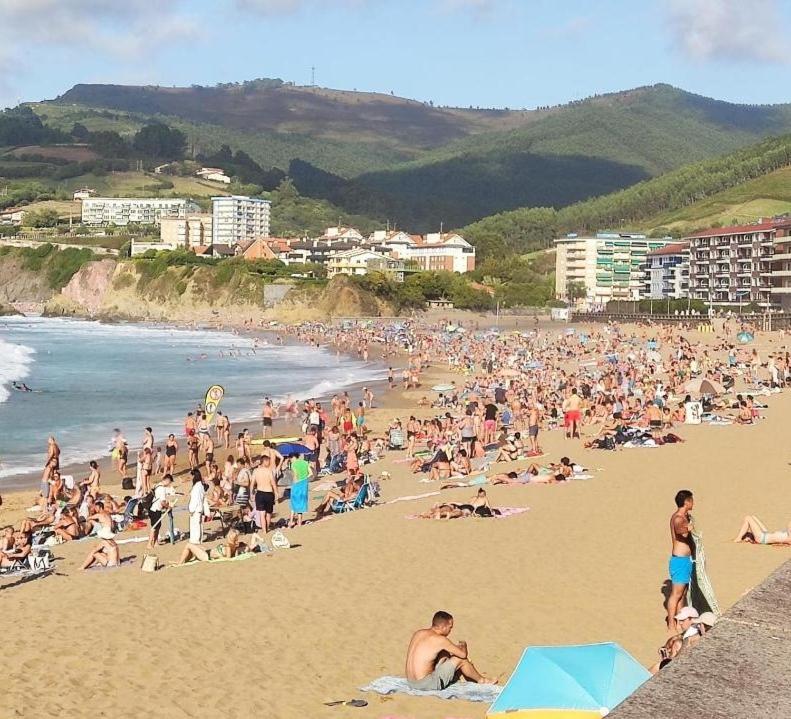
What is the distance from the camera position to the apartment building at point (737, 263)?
77.3 m

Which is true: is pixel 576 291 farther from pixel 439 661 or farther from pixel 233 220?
pixel 439 661

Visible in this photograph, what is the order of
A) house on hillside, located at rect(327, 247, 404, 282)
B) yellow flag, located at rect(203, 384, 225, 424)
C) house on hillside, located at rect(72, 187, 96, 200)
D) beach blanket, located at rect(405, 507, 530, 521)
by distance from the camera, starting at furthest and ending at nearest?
house on hillside, located at rect(72, 187, 96, 200) < house on hillside, located at rect(327, 247, 404, 282) < yellow flag, located at rect(203, 384, 225, 424) < beach blanket, located at rect(405, 507, 530, 521)

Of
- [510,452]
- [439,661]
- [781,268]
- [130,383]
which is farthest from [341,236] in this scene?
[439,661]

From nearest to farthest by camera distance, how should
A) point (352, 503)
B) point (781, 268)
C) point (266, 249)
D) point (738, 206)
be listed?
1. point (352, 503)
2. point (781, 268)
3. point (266, 249)
4. point (738, 206)

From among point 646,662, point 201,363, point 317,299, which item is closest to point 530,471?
point 646,662

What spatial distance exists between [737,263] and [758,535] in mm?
77312

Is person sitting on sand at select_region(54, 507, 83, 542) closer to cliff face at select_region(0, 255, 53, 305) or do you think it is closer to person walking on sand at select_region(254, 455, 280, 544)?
person walking on sand at select_region(254, 455, 280, 544)

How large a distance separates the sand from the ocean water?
36.1ft

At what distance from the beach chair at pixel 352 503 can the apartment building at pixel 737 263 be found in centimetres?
6560

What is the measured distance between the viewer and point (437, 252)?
119m

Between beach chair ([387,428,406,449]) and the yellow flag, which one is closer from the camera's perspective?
beach chair ([387,428,406,449])

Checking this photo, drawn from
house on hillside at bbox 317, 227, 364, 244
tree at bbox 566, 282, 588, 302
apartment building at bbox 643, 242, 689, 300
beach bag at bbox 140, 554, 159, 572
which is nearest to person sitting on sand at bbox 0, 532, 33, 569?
beach bag at bbox 140, 554, 159, 572

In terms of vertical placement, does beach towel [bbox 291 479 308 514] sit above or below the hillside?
below

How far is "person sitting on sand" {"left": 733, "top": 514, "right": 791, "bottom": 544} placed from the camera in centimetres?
999
